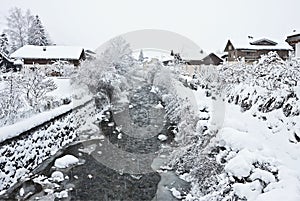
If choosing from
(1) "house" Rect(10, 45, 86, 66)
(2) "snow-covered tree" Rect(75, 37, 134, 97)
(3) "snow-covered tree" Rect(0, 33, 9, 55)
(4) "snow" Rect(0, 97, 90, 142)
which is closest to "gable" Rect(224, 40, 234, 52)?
(2) "snow-covered tree" Rect(75, 37, 134, 97)

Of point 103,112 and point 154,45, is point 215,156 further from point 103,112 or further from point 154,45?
point 154,45

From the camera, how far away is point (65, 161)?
9.30 meters

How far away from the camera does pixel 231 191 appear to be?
18.6 ft

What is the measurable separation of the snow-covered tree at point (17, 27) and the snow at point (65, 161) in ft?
124

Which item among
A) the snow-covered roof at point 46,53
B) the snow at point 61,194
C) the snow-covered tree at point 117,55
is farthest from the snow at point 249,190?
the snow-covered roof at point 46,53

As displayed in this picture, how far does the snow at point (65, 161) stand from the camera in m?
9.05

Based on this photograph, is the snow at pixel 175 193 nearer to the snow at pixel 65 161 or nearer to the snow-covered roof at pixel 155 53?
the snow at pixel 65 161

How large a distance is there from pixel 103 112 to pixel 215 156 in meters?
11.3

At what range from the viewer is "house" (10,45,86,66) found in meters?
32.9

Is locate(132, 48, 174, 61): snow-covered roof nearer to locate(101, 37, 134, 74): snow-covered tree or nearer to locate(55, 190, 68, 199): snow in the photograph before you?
locate(101, 37, 134, 74): snow-covered tree

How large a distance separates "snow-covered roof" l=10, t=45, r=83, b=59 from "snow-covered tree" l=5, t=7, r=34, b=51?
10097 millimetres

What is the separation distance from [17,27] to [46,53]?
12802mm

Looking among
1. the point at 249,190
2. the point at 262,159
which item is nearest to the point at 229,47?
the point at 262,159

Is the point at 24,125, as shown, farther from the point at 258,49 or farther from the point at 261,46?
the point at 261,46
